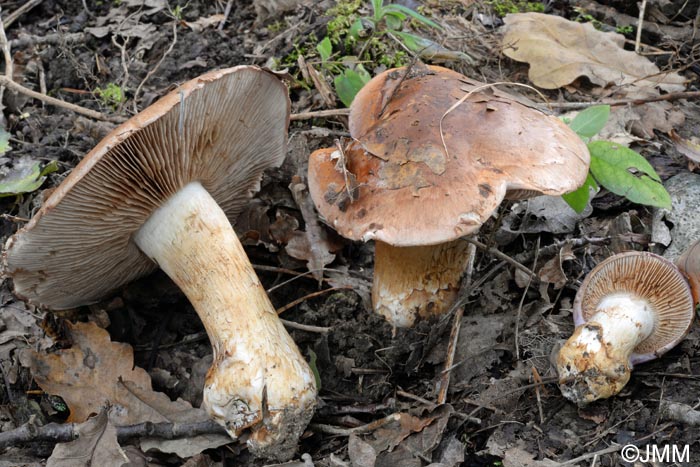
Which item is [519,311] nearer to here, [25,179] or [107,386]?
[107,386]

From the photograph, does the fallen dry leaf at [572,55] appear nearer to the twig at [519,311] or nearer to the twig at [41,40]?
the twig at [519,311]

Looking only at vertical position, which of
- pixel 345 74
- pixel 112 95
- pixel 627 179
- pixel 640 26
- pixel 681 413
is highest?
pixel 345 74

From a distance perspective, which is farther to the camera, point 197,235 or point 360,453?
point 197,235

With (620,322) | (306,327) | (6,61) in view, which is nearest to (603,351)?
(620,322)

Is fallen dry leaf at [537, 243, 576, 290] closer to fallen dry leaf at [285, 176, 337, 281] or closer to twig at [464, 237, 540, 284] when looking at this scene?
twig at [464, 237, 540, 284]

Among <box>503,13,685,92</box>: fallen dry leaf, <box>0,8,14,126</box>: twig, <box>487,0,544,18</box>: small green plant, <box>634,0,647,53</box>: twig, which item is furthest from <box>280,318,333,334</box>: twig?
<box>634,0,647,53</box>: twig

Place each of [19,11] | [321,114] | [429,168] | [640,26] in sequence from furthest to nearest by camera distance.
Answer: [19,11]
[640,26]
[321,114]
[429,168]
